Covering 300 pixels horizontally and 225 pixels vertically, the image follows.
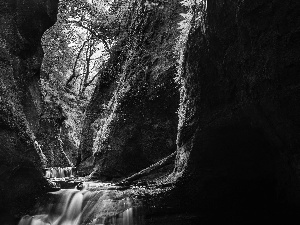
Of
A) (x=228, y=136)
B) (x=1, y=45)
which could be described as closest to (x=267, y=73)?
(x=228, y=136)

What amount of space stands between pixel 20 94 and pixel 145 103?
3798mm

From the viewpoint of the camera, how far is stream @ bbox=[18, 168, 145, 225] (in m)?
5.70

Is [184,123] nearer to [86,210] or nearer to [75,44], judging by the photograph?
[86,210]

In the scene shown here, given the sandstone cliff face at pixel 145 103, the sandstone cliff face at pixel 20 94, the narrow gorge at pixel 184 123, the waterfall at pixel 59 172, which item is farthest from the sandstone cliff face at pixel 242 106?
the waterfall at pixel 59 172

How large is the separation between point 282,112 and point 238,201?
2.41 metres

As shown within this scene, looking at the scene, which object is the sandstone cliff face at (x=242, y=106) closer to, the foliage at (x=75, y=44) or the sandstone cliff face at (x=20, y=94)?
the sandstone cliff face at (x=20, y=94)

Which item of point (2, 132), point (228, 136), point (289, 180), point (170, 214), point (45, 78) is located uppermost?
point (45, 78)

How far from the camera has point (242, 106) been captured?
198 inches

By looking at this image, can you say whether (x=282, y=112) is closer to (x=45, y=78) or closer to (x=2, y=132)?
(x=2, y=132)

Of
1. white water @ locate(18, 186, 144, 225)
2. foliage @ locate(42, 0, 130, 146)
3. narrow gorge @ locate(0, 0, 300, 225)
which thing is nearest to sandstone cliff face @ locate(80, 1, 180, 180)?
narrow gorge @ locate(0, 0, 300, 225)

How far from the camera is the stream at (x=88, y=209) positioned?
570 centimetres

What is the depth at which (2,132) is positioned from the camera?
6.74m

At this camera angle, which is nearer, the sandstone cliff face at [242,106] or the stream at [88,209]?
the sandstone cliff face at [242,106]

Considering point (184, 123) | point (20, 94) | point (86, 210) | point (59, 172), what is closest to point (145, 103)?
point (20, 94)
